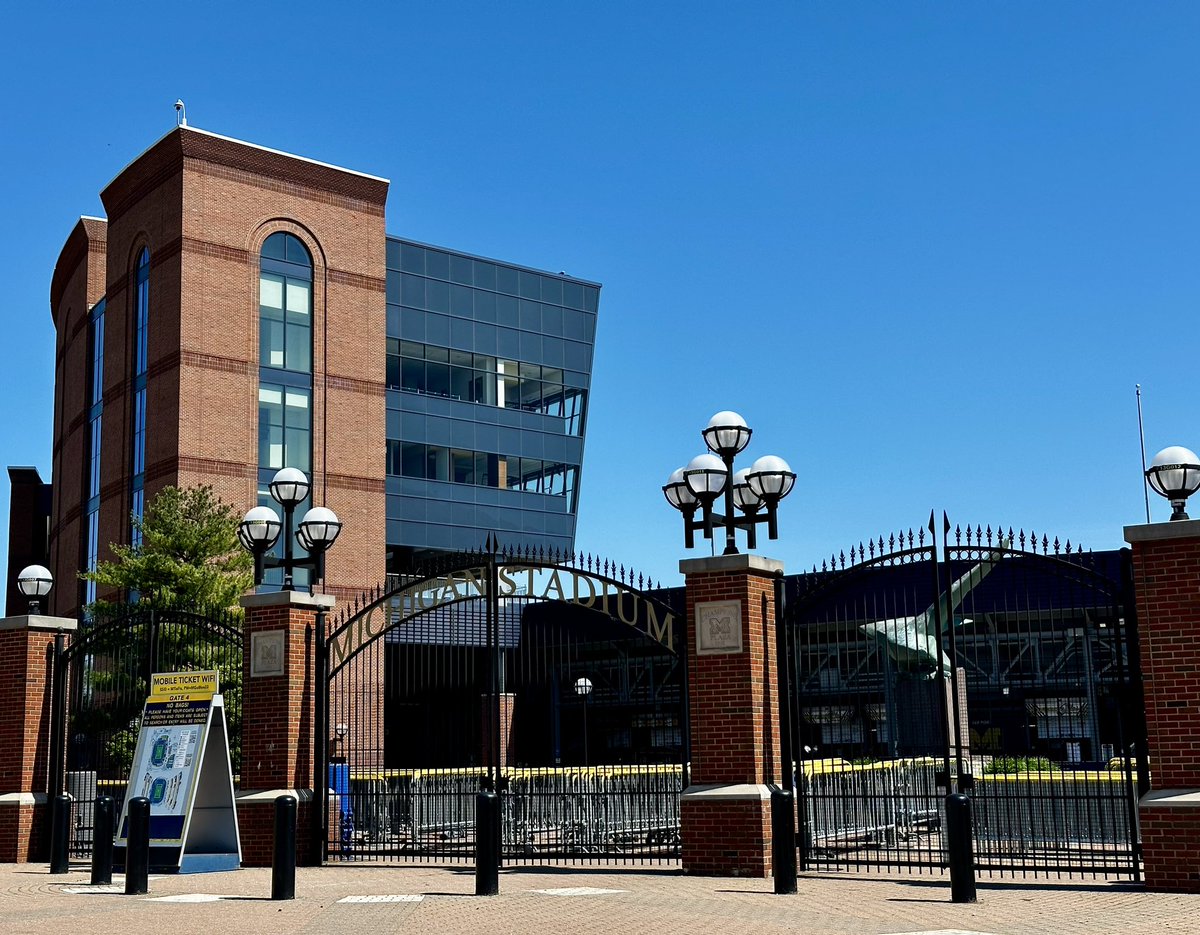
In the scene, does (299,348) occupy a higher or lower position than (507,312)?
lower

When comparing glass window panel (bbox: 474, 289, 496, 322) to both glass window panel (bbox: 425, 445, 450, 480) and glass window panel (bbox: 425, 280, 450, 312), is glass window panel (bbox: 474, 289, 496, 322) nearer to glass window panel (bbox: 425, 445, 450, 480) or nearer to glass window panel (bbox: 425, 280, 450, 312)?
glass window panel (bbox: 425, 280, 450, 312)

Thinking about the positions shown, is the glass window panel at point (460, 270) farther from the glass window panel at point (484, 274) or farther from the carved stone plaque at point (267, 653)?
the carved stone plaque at point (267, 653)

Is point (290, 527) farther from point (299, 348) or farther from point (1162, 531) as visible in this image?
point (299, 348)

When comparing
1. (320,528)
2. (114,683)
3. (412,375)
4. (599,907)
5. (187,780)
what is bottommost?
(599,907)

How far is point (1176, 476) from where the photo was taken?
13.1 m

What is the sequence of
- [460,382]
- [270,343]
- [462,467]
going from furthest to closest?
1. [460,382]
2. [462,467]
3. [270,343]

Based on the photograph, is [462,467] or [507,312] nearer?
[462,467]

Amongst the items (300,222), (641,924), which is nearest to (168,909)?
(641,924)

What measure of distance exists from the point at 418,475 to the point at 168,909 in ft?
118

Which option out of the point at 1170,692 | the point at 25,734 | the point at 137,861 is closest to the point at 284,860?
the point at 137,861

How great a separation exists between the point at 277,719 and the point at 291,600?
57.7 inches

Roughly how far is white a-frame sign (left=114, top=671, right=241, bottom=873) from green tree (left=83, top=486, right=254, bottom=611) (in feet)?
35.6

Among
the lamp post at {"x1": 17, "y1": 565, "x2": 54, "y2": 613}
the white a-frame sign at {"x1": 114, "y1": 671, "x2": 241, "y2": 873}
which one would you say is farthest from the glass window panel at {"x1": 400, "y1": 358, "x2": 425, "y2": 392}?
the white a-frame sign at {"x1": 114, "y1": 671, "x2": 241, "y2": 873}

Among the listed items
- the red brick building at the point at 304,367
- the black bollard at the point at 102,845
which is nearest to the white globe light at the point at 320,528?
the black bollard at the point at 102,845
